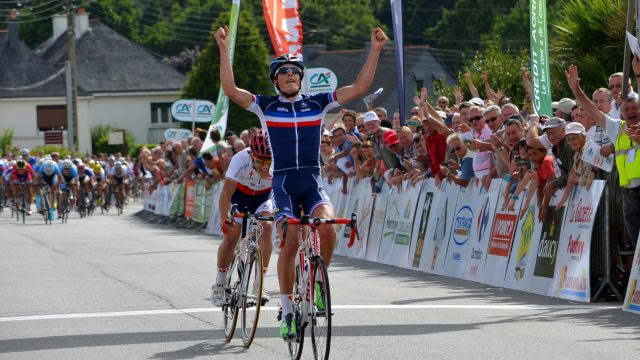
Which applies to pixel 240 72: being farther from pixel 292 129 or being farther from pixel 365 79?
pixel 292 129

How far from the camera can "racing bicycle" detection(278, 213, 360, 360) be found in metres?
8.52

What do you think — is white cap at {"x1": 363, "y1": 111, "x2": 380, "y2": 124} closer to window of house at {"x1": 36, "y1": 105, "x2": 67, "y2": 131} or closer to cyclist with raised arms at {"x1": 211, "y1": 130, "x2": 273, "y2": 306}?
cyclist with raised arms at {"x1": 211, "y1": 130, "x2": 273, "y2": 306}

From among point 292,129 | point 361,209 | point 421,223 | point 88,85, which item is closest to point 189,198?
point 361,209

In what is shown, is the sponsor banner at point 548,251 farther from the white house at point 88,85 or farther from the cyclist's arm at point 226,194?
the white house at point 88,85

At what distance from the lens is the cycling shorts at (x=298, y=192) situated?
9297 millimetres

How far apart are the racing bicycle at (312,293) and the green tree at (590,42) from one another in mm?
11061

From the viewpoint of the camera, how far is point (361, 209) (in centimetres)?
2080

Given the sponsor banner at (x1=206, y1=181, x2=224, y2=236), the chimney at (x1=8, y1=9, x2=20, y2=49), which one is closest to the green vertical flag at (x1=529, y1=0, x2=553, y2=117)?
the sponsor banner at (x1=206, y1=181, x2=224, y2=236)

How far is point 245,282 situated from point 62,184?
27.0 metres

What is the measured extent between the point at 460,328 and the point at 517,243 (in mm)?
4261

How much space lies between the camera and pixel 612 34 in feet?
63.3

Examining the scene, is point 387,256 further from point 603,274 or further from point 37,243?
point 37,243

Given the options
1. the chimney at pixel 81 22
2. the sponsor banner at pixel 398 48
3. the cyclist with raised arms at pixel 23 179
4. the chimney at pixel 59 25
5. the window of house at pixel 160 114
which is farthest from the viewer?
the chimney at pixel 59 25

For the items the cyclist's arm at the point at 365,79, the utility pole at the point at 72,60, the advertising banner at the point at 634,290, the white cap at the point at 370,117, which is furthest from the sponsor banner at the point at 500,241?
the utility pole at the point at 72,60
